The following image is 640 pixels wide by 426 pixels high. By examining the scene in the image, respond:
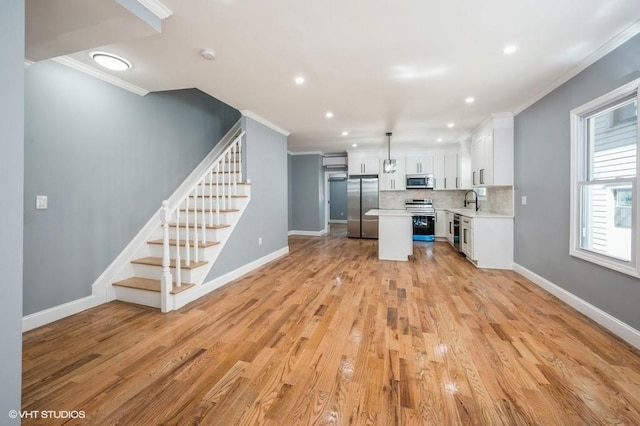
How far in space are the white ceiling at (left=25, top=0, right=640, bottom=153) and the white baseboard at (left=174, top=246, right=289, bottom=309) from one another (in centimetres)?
240

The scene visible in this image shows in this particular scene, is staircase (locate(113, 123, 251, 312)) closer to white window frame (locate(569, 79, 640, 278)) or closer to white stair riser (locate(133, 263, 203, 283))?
white stair riser (locate(133, 263, 203, 283))

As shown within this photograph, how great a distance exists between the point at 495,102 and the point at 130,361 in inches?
198

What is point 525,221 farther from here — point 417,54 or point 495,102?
point 417,54

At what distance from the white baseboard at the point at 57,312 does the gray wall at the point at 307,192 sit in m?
5.46

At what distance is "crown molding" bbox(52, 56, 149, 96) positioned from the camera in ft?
8.35

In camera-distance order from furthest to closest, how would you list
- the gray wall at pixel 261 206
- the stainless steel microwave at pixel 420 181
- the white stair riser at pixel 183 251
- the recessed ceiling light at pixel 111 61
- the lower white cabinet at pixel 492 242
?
the stainless steel microwave at pixel 420 181 → the lower white cabinet at pixel 492 242 → the gray wall at pixel 261 206 → the white stair riser at pixel 183 251 → the recessed ceiling light at pixel 111 61

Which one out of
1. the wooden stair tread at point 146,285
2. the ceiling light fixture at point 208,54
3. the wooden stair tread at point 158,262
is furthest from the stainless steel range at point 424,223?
the ceiling light fixture at point 208,54

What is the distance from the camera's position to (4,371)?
1042 millimetres

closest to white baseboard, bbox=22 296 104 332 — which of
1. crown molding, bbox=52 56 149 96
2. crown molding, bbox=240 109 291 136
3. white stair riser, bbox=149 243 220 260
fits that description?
white stair riser, bbox=149 243 220 260

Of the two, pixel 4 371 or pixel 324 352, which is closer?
pixel 4 371

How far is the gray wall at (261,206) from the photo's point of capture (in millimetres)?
3830

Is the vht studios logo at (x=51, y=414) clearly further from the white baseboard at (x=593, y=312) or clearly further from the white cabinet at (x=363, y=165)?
the white cabinet at (x=363, y=165)

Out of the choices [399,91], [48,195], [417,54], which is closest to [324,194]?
[399,91]

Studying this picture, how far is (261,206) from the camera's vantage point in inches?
180
